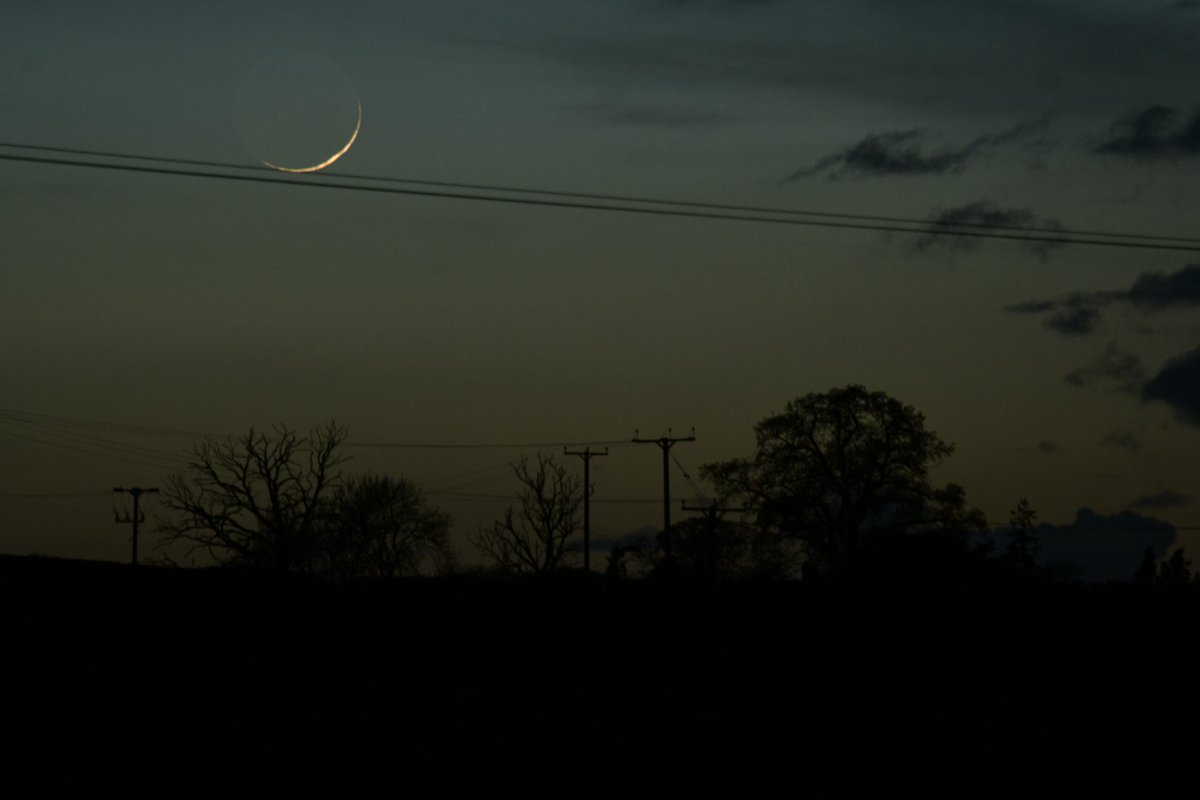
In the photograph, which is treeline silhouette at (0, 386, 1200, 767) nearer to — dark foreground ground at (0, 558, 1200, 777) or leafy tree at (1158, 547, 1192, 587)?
dark foreground ground at (0, 558, 1200, 777)

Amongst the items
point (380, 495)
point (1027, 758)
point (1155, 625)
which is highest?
point (380, 495)

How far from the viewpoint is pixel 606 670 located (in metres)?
24.6

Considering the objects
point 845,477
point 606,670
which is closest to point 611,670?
point 606,670

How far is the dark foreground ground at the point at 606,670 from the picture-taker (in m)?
22.7

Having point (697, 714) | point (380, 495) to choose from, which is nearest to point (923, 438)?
point (380, 495)

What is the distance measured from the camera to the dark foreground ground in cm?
2267

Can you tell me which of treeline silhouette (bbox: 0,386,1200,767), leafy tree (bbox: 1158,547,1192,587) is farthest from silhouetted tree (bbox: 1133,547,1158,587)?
treeline silhouette (bbox: 0,386,1200,767)

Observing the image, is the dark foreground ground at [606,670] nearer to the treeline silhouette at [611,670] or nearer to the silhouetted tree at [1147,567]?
the treeline silhouette at [611,670]

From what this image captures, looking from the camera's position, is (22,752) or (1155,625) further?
(1155,625)

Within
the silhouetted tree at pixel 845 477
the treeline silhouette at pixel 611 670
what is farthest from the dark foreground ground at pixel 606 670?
the silhouetted tree at pixel 845 477

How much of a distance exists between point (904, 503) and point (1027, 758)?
33760mm

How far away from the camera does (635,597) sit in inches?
1003

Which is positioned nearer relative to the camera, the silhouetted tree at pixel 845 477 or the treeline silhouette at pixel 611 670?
the treeline silhouette at pixel 611 670

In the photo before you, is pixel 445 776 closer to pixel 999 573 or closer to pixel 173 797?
pixel 173 797
